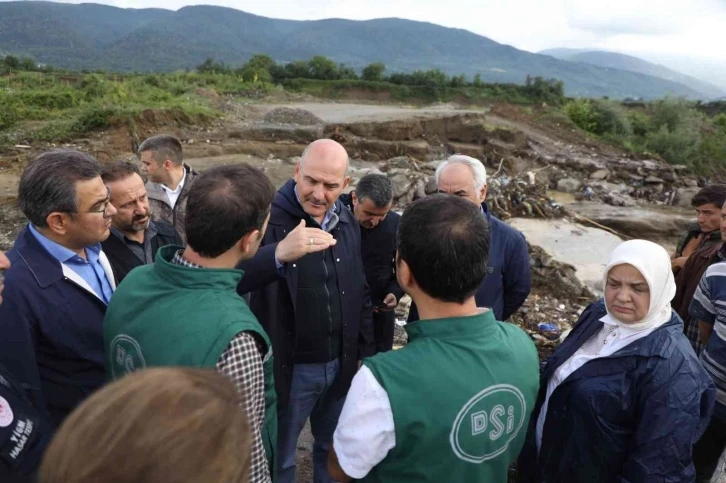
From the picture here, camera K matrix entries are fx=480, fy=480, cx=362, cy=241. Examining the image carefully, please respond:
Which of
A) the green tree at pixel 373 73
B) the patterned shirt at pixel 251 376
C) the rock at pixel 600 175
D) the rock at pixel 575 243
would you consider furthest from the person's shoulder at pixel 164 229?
the green tree at pixel 373 73

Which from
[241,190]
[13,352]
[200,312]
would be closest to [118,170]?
[13,352]

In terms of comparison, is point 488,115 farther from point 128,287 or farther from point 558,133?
point 128,287

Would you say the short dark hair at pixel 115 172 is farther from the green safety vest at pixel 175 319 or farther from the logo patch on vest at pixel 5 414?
the logo patch on vest at pixel 5 414

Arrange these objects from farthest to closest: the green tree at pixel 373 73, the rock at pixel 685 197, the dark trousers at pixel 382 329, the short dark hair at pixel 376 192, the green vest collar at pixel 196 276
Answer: the green tree at pixel 373 73 → the rock at pixel 685 197 → the dark trousers at pixel 382 329 → the short dark hair at pixel 376 192 → the green vest collar at pixel 196 276

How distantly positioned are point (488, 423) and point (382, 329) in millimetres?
2230

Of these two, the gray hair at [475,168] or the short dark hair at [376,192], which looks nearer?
the gray hair at [475,168]

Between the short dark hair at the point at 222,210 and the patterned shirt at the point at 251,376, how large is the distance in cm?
10

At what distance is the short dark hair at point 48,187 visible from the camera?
196cm

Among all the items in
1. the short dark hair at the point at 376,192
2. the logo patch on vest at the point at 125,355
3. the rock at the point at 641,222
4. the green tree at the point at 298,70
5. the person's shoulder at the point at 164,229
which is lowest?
the rock at the point at 641,222

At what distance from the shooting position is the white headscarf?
6.59 ft

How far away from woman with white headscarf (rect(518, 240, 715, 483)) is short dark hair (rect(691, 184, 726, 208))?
96.4 inches

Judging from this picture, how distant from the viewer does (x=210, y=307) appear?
1456mm

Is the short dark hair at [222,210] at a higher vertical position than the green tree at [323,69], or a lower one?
lower

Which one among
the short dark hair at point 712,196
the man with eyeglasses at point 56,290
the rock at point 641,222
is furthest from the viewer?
the rock at point 641,222
